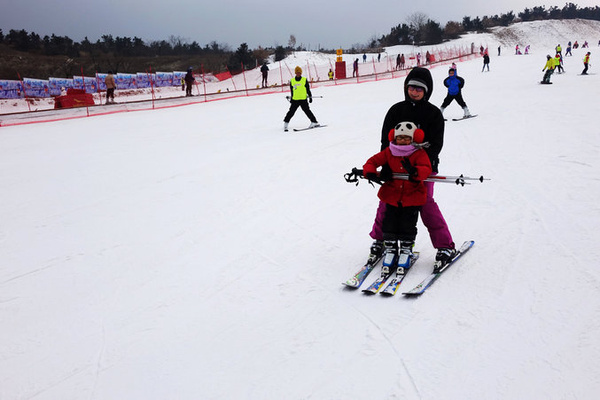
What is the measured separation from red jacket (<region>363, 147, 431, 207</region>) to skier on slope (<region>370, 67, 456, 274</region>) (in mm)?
83

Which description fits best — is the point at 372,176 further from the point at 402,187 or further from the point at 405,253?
the point at 405,253

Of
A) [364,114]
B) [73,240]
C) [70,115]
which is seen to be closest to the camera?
[73,240]

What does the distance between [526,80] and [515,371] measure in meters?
19.3

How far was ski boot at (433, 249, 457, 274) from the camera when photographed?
3351 millimetres

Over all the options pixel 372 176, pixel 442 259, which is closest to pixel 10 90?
pixel 372 176

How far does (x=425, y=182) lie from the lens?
10.8 ft

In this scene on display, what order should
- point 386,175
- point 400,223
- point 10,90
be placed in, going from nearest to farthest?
point 386,175
point 400,223
point 10,90

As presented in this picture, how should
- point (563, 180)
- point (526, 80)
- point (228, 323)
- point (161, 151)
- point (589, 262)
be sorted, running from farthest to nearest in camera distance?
1. point (526, 80)
2. point (161, 151)
3. point (563, 180)
4. point (589, 262)
5. point (228, 323)

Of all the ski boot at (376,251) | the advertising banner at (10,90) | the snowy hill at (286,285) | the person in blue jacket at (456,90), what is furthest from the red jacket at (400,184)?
the advertising banner at (10,90)

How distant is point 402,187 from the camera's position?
320cm

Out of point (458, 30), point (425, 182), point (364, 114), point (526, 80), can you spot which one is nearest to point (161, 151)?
point (364, 114)

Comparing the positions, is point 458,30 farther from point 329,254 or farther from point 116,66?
point 329,254

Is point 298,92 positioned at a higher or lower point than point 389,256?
higher

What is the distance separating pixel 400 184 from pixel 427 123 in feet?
1.69
